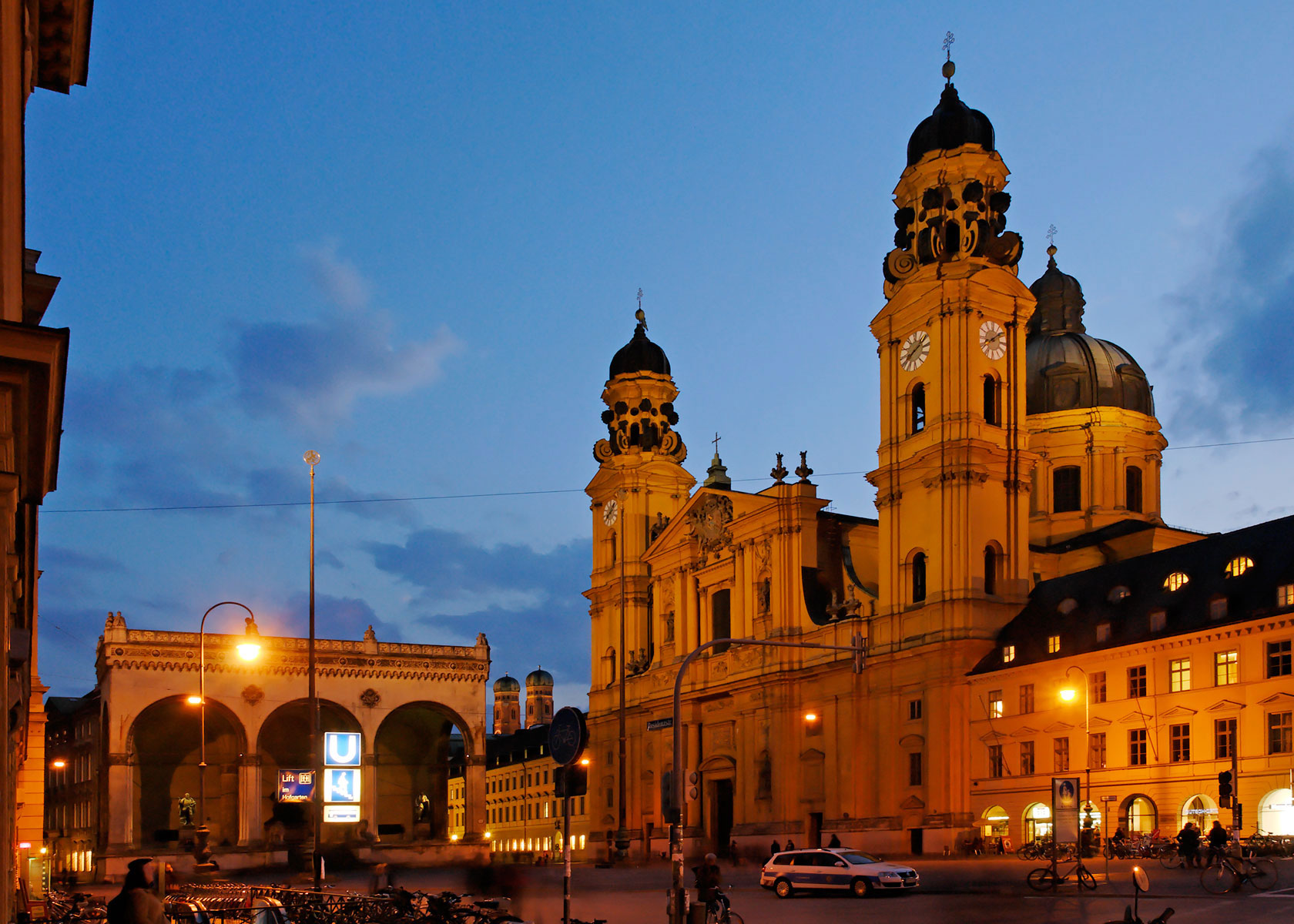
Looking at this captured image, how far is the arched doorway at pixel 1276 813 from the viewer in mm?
41719

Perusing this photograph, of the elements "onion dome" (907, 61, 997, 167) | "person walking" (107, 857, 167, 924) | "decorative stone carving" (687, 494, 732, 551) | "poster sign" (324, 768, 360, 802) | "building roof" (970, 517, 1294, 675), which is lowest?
"poster sign" (324, 768, 360, 802)

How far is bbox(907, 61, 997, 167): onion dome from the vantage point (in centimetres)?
6194

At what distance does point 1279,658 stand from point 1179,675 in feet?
13.7

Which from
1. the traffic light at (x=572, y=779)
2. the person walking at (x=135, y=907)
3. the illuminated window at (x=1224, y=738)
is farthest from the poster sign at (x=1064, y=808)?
the person walking at (x=135, y=907)

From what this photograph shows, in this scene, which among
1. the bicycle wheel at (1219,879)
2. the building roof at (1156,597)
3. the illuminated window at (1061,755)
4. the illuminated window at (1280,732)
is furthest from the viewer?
the illuminated window at (1061,755)

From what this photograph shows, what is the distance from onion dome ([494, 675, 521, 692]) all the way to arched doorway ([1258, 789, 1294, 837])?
15407 centimetres

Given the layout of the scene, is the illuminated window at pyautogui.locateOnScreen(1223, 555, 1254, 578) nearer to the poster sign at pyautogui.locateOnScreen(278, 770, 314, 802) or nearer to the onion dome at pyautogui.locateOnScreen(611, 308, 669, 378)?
the poster sign at pyautogui.locateOnScreen(278, 770, 314, 802)

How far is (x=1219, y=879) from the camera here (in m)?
28.6

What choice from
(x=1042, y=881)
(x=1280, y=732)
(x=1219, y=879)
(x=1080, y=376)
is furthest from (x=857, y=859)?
(x=1080, y=376)

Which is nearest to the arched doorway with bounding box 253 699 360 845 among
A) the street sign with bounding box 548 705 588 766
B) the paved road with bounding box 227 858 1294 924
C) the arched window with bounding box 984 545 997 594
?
the paved road with bounding box 227 858 1294 924

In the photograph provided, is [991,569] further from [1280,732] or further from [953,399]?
[1280,732]

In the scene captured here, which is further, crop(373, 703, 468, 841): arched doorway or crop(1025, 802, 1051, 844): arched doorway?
crop(373, 703, 468, 841): arched doorway

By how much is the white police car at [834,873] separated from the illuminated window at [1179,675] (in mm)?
15341

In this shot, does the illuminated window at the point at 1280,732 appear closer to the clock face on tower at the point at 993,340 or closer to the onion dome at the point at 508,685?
the clock face on tower at the point at 993,340
